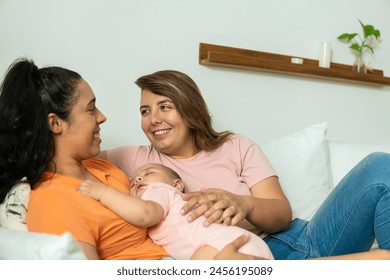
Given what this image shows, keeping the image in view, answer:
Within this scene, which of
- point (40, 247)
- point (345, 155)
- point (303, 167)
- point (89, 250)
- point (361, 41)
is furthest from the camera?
point (361, 41)

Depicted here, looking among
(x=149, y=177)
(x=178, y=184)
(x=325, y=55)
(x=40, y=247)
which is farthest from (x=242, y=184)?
(x=325, y=55)

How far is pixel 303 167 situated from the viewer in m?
1.87

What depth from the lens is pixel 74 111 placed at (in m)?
1.20

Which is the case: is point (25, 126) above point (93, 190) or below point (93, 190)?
above

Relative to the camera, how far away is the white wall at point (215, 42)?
1801 mm

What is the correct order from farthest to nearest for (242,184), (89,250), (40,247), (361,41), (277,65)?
(361,41) → (277,65) → (242,184) → (89,250) → (40,247)

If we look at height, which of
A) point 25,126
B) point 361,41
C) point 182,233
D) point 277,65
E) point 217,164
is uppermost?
point 361,41

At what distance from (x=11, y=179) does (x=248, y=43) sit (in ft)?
4.72

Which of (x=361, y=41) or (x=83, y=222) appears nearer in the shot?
(x=83, y=222)

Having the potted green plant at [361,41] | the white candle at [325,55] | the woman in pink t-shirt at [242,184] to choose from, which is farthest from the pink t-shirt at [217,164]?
the potted green plant at [361,41]

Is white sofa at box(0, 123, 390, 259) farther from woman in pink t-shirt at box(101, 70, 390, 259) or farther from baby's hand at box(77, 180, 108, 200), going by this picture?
baby's hand at box(77, 180, 108, 200)

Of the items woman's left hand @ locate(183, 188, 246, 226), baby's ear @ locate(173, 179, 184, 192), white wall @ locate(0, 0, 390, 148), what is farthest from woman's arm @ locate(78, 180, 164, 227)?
white wall @ locate(0, 0, 390, 148)

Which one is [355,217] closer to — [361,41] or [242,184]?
[242,184]

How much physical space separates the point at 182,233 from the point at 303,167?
0.89m
